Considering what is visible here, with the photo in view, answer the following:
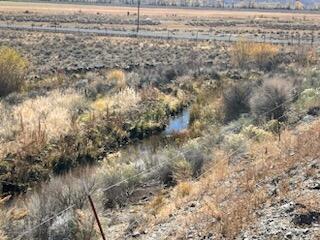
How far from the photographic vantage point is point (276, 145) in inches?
659

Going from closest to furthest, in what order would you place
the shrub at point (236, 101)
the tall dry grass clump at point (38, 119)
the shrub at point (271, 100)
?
the tall dry grass clump at point (38, 119) → the shrub at point (271, 100) → the shrub at point (236, 101)

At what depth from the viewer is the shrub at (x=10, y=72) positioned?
105 ft

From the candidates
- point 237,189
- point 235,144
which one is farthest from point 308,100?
point 237,189

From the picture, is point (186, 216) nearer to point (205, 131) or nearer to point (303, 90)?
point (205, 131)

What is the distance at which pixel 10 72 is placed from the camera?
32.5 m

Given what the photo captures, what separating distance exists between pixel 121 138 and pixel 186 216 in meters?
12.5

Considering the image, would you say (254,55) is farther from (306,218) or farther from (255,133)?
(306,218)

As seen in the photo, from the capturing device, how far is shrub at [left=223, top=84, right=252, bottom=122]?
27.3 m

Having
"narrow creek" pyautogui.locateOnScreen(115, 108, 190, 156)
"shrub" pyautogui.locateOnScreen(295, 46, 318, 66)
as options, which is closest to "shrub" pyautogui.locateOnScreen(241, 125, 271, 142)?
"narrow creek" pyautogui.locateOnScreen(115, 108, 190, 156)

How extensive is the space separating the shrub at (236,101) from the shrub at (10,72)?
12755 millimetres

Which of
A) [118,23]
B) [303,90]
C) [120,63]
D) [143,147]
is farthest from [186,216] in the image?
[118,23]

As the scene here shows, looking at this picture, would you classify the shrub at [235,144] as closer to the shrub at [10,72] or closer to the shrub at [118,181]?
the shrub at [118,181]

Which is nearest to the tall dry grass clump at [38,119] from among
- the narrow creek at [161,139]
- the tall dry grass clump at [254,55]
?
the narrow creek at [161,139]

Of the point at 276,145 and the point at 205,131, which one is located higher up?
the point at 276,145
